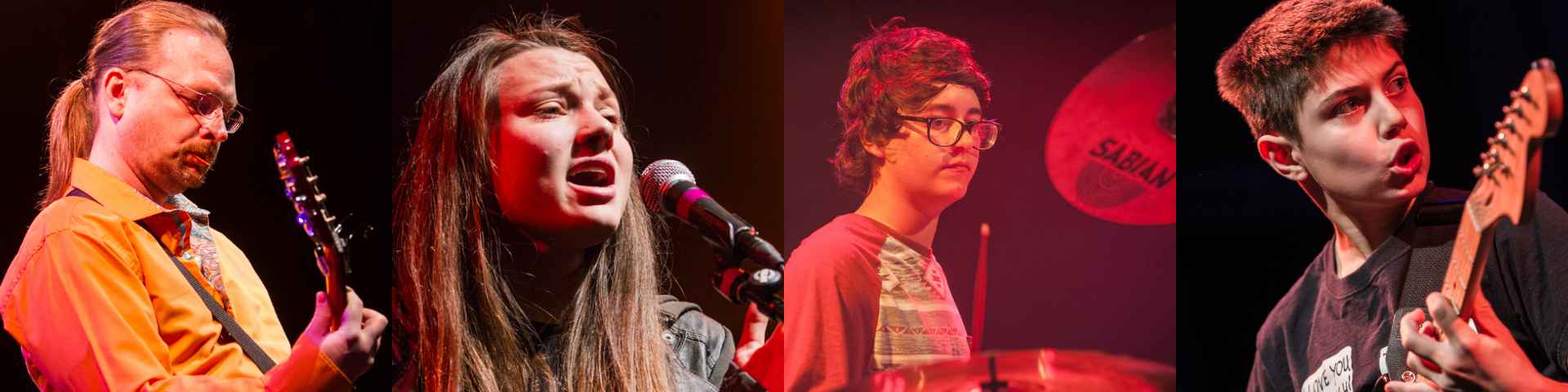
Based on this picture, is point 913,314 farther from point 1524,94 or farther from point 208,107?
point 208,107

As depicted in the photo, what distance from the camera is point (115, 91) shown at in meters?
2.85

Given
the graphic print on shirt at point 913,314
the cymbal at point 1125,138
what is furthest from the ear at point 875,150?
the cymbal at point 1125,138

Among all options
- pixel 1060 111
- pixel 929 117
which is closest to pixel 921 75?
pixel 929 117

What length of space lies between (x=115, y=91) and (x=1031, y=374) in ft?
6.85

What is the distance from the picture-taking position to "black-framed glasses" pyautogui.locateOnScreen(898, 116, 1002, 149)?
9.80ft

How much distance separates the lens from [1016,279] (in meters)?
2.98

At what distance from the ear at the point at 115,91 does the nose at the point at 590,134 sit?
97 cm

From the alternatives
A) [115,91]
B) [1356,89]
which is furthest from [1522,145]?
[115,91]

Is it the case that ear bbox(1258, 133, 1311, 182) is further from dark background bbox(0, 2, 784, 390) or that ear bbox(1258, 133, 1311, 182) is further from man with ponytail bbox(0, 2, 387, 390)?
man with ponytail bbox(0, 2, 387, 390)

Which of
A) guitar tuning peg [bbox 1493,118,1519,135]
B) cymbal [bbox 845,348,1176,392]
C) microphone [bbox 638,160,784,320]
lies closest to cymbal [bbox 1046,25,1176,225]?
cymbal [bbox 845,348,1176,392]

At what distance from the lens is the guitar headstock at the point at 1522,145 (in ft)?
7.25

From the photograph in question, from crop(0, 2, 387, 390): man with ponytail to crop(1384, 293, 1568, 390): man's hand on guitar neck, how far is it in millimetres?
2034

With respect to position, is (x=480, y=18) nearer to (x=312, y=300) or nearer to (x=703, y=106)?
(x=703, y=106)

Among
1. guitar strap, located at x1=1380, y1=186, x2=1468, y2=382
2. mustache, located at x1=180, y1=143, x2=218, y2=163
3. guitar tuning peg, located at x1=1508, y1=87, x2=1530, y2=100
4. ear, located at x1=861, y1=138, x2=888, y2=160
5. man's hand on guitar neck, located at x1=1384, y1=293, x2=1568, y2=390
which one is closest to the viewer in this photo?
guitar tuning peg, located at x1=1508, y1=87, x2=1530, y2=100
